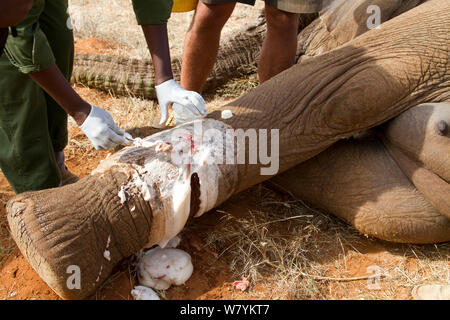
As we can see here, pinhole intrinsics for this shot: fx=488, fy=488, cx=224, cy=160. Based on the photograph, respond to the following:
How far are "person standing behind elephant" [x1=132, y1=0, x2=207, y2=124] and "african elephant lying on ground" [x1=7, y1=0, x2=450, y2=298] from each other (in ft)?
0.34

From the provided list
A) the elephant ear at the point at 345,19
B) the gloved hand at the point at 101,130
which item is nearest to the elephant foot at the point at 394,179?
the elephant ear at the point at 345,19

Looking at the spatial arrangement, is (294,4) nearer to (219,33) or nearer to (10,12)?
(219,33)

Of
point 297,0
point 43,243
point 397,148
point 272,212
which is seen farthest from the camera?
point 297,0

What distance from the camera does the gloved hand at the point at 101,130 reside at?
→ 2123mm

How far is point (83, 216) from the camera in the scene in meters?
1.98

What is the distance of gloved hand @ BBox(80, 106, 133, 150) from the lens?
2123mm

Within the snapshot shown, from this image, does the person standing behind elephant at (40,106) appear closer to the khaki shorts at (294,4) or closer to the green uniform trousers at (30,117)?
the green uniform trousers at (30,117)

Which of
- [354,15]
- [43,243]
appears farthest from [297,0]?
[43,243]

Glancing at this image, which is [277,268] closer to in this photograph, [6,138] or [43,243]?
[43,243]

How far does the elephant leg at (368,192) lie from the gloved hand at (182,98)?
0.64 meters

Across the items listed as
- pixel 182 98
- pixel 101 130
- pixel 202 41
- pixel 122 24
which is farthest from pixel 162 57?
pixel 122 24

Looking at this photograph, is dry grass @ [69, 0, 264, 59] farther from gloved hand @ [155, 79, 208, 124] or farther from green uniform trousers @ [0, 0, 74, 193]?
gloved hand @ [155, 79, 208, 124]

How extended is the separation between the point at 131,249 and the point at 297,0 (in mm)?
1720

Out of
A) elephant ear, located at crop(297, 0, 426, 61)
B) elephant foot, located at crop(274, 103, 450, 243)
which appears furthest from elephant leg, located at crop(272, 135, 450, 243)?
elephant ear, located at crop(297, 0, 426, 61)
